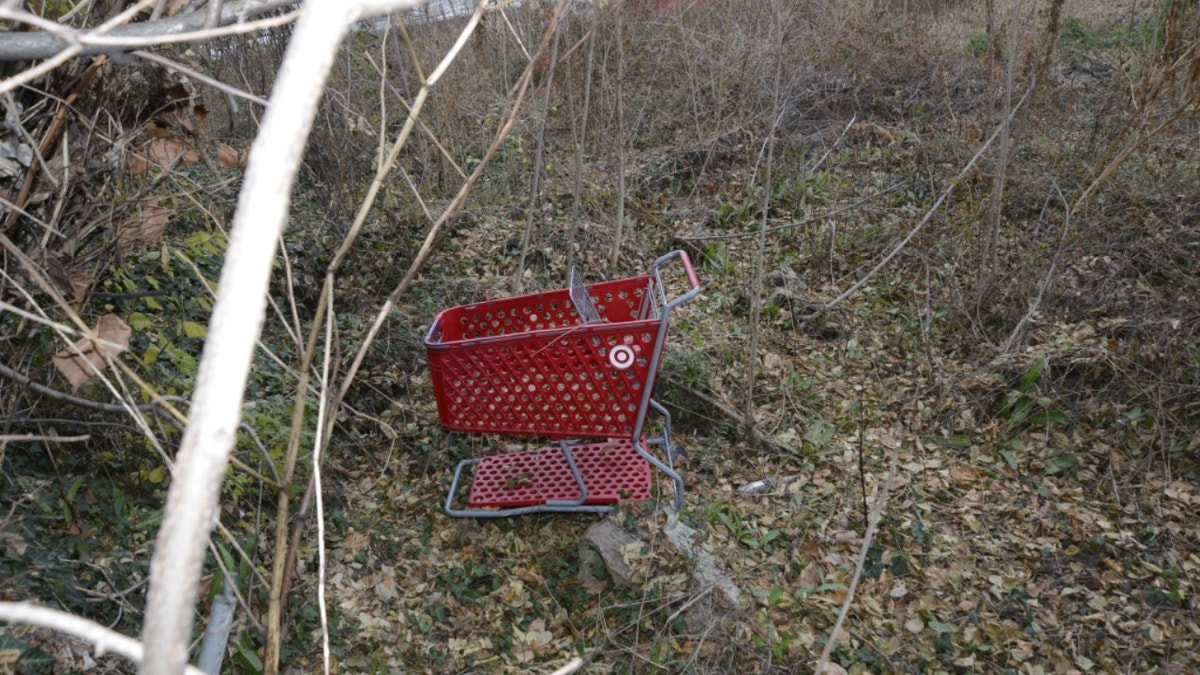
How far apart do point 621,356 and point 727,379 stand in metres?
1.30

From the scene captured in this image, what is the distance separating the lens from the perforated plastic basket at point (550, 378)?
3.20 metres

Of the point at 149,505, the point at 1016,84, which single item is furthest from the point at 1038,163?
the point at 149,505

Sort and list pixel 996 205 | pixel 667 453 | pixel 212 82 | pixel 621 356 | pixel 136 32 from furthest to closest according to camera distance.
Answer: pixel 996 205, pixel 667 453, pixel 621 356, pixel 136 32, pixel 212 82

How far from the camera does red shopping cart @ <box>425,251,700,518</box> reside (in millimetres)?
3215

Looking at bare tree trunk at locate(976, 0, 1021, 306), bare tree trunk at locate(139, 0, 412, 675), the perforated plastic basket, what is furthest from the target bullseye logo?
bare tree trunk at locate(139, 0, 412, 675)

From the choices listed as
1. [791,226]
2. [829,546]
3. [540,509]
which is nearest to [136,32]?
[540,509]

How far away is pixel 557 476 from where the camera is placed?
3736 mm

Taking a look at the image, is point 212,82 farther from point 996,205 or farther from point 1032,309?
point 1032,309

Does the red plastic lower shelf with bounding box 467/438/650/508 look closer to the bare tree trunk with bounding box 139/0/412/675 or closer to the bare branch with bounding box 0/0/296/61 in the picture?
the bare branch with bounding box 0/0/296/61

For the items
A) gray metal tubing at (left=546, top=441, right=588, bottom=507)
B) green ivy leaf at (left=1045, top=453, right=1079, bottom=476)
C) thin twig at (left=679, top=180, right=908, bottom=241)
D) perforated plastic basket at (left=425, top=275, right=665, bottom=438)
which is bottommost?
green ivy leaf at (left=1045, top=453, right=1079, bottom=476)

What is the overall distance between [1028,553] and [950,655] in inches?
26.6

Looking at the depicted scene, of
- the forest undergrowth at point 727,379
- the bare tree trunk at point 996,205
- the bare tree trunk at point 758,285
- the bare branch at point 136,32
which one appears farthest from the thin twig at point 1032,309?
the bare branch at point 136,32

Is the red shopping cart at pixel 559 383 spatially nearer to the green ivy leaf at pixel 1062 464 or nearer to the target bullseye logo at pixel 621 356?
the target bullseye logo at pixel 621 356

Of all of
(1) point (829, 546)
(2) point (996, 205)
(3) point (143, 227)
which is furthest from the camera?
(2) point (996, 205)
